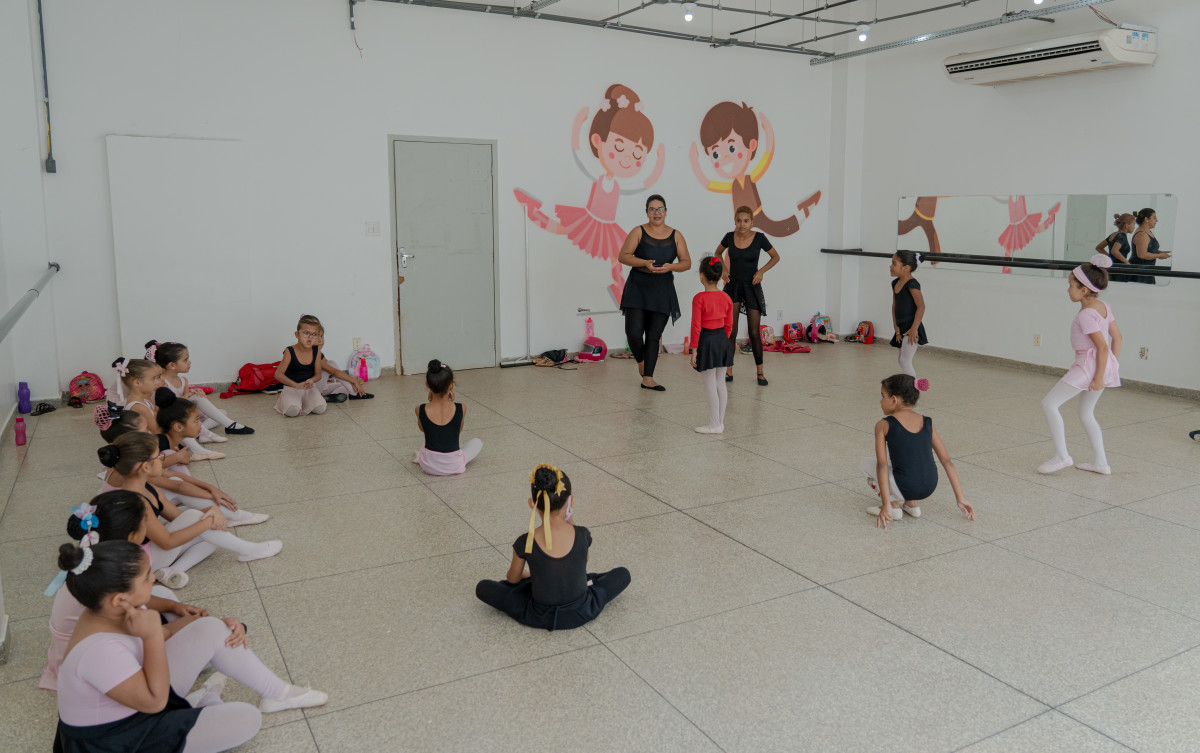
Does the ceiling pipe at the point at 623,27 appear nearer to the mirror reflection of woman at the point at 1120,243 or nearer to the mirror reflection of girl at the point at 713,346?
the mirror reflection of girl at the point at 713,346

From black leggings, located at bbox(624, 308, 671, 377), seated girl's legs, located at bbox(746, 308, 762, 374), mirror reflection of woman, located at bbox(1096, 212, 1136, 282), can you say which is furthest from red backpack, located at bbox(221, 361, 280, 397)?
mirror reflection of woman, located at bbox(1096, 212, 1136, 282)

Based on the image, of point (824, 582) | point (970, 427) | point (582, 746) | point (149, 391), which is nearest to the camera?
point (582, 746)

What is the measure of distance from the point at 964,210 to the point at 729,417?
4.33 m

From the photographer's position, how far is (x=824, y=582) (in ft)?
12.4

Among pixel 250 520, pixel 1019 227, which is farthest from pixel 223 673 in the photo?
pixel 1019 227

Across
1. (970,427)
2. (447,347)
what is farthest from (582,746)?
(447,347)

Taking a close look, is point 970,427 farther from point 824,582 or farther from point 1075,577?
point 824,582

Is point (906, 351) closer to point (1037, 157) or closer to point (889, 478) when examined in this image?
point (889, 478)

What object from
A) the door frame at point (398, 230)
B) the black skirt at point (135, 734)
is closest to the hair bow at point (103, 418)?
the door frame at point (398, 230)

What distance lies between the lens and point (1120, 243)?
26.0ft

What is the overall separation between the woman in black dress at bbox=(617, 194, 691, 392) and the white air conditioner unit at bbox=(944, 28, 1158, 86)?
3443 mm

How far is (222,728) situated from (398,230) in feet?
21.0

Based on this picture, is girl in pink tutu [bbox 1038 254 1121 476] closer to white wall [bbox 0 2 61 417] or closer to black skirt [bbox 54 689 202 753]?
black skirt [bbox 54 689 202 753]

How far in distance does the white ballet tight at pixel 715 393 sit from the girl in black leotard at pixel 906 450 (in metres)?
1.96
